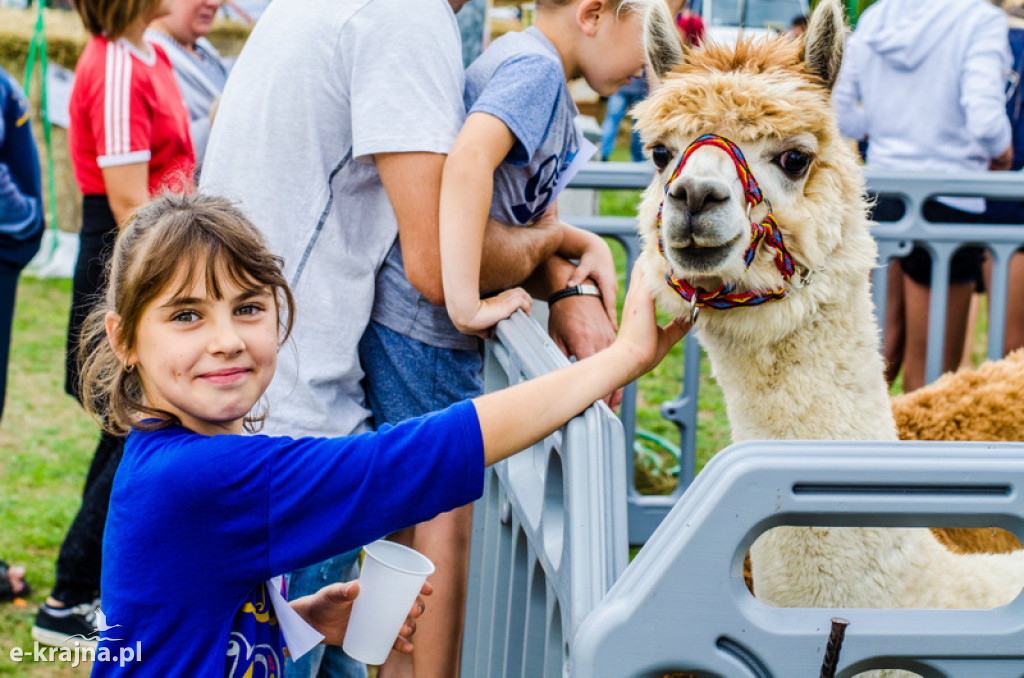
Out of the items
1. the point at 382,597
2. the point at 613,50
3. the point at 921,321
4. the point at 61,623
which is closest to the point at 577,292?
the point at 613,50

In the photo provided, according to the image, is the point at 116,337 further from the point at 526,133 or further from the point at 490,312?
the point at 526,133

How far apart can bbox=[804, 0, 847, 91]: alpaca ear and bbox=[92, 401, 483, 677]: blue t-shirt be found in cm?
102

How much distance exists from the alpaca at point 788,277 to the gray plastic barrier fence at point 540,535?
34cm

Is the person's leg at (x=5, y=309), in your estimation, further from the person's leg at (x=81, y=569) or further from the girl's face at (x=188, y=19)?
the girl's face at (x=188, y=19)

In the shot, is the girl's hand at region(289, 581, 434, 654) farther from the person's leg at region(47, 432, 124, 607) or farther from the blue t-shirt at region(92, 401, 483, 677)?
the person's leg at region(47, 432, 124, 607)

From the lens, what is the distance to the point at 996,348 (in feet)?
11.6

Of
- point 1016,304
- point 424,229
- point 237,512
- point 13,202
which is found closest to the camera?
point 237,512

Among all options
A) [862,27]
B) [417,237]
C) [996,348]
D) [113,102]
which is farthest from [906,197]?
[113,102]

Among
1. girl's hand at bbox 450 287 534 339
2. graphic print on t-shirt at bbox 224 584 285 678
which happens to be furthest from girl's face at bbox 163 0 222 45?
graphic print on t-shirt at bbox 224 584 285 678

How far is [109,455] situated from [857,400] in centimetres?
244

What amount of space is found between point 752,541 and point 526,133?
3.18ft

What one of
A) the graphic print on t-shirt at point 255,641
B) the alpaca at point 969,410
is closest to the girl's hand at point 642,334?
the graphic print on t-shirt at point 255,641

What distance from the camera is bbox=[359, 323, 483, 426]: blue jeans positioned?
76.4 inches

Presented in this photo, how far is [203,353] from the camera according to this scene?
55.2 inches
